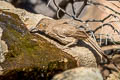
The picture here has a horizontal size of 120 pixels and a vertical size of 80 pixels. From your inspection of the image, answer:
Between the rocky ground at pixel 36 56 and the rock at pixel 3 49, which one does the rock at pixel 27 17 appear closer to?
the rocky ground at pixel 36 56

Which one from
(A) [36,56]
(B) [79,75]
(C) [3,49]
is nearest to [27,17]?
(A) [36,56]

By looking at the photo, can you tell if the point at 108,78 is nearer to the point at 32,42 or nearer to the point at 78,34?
the point at 78,34

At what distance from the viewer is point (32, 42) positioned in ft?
19.9

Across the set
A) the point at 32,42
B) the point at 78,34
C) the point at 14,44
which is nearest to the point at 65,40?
the point at 78,34

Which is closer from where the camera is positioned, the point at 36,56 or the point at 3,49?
the point at 3,49

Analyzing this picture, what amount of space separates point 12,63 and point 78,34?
174 cm

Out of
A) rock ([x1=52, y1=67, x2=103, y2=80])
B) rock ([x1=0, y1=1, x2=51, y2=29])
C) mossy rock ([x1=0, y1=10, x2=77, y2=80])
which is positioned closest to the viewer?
mossy rock ([x1=0, y1=10, x2=77, y2=80])

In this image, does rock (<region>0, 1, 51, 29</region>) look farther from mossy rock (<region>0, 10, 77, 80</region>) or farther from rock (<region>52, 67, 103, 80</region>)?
rock (<region>52, 67, 103, 80</region>)

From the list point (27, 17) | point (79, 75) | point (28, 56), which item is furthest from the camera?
point (27, 17)

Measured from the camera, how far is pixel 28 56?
557cm

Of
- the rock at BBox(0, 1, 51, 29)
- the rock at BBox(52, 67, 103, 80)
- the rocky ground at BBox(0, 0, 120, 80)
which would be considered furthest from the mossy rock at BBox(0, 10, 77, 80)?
the rock at BBox(0, 1, 51, 29)

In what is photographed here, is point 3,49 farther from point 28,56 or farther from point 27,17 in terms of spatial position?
point 27,17

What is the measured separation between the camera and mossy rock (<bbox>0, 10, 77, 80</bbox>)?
5.26m

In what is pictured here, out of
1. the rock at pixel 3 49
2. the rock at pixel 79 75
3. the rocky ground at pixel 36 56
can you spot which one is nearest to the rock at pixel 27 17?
the rocky ground at pixel 36 56
